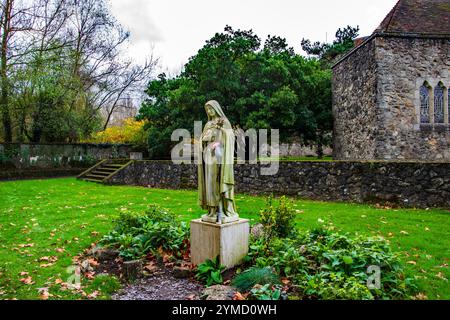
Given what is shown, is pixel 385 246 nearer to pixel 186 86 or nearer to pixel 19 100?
pixel 186 86

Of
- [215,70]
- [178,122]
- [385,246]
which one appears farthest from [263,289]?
[178,122]

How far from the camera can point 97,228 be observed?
26.6 feet

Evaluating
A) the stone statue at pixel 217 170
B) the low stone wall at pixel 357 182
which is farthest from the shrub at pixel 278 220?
the low stone wall at pixel 357 182

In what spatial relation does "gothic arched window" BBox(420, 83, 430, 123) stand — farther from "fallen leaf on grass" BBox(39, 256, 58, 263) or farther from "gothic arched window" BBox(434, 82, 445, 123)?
"fallen leaf on grass" BBox(39, 256, 58, 263)

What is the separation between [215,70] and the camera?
17281 mm

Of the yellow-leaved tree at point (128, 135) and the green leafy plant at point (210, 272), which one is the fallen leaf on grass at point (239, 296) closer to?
the green leafy plant at point (210, 272)

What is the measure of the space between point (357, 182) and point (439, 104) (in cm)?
1043

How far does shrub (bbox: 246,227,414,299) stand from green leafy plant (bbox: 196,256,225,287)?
63 centimetres

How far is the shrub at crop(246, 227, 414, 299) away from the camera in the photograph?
435 centimetres

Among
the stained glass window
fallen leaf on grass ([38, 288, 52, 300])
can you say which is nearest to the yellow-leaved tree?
the stained glass window

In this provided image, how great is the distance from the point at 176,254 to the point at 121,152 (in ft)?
67.7

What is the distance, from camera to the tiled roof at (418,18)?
17.5m

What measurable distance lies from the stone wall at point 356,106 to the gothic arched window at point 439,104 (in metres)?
3.48

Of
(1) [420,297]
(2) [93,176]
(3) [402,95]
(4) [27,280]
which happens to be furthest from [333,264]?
(2) [93,176]
